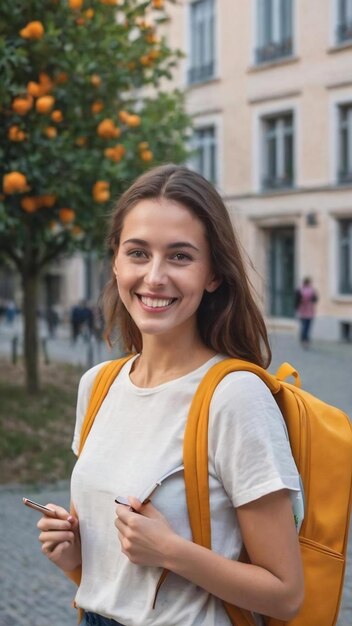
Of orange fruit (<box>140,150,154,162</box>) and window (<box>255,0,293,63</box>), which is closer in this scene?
orange fruit (<box>140,150,154,162</box>)

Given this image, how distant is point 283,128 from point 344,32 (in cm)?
323

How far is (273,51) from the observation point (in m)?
26.6

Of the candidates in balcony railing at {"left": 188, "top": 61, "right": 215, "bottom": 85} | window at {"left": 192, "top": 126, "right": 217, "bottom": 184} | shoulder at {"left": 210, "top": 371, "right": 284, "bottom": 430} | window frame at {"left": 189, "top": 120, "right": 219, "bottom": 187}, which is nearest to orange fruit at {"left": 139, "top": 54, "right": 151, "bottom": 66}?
shoulder at {"left": 210, "top": 371, "right": 284, "bottom": 430}

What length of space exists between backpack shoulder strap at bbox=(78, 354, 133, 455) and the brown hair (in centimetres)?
25

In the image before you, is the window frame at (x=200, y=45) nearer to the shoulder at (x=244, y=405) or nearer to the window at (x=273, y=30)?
the window at (x=273, y=30)

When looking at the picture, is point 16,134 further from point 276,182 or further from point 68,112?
point 276,182

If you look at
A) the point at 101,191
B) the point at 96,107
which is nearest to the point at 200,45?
the point at 96,107

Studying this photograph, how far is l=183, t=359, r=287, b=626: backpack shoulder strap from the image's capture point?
1.81 metres

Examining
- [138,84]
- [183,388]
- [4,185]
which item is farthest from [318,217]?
[183,388]

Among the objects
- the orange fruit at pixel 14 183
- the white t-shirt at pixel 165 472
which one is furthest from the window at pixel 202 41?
the white t-shirt at pixel 165 472

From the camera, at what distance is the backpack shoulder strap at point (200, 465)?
1.81 metres

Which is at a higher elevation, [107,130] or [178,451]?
[107,130]

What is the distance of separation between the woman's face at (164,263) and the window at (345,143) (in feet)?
76.8

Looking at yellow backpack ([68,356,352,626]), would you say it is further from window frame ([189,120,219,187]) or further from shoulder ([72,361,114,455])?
window frame ([189,120,219,187])
